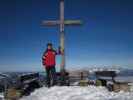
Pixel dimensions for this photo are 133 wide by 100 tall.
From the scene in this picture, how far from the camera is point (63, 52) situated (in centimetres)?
A: 1966

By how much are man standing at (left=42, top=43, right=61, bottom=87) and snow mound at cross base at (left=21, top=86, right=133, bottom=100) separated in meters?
1.69

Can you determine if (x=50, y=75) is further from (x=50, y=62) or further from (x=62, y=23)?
(x=62, y=23)

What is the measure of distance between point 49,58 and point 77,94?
12.0 ft

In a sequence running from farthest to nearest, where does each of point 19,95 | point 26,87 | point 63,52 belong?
point 63,52 → point 26,87 → point 19,95

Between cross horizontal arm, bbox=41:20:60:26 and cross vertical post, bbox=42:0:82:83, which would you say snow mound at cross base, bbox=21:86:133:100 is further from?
cross horizontal arm, bbox=41:20:60:26

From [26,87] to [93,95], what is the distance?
15.0 ft

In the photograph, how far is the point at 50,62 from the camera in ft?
61.1

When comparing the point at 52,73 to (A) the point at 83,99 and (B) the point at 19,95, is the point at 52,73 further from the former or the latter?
(A) the point at 83,99

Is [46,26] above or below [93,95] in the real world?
above

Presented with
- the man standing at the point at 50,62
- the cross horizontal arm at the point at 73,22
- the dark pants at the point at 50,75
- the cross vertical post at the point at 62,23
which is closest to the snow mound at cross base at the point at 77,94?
the dark pants at the point at 50,75

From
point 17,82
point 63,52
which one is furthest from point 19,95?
point 63,52

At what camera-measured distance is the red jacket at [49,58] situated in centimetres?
1852

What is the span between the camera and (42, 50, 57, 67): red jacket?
60.7ft

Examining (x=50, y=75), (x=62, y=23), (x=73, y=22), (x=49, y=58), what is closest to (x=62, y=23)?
(x=62, y=23)
